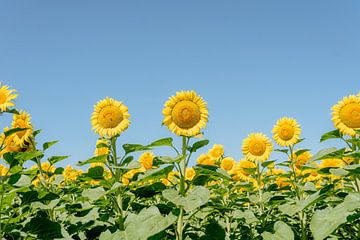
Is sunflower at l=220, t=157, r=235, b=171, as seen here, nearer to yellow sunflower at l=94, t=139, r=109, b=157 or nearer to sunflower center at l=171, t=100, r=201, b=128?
yellow sunflower at l=94, t=139, r=109, b=157

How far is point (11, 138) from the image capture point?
579cm

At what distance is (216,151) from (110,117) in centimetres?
557

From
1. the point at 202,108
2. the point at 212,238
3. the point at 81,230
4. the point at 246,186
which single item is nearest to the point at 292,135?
the point at 246,186

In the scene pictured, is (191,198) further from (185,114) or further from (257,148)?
(257,148)

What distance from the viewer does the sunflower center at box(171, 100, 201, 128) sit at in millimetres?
4715

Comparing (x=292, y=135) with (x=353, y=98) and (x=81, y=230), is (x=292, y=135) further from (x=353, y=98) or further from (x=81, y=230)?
(x=81, y=230)

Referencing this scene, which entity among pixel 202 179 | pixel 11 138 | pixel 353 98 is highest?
pixel 353 98

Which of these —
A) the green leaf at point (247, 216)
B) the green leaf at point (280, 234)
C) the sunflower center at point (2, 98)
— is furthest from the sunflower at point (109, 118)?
the green leaf at point (280, 234)

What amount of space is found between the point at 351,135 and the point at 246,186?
2.02m

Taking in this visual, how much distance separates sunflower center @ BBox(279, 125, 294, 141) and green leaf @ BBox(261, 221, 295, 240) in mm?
2774

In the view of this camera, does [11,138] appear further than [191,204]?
Yes

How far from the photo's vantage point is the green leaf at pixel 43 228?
438cm

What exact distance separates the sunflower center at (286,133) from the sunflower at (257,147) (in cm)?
36

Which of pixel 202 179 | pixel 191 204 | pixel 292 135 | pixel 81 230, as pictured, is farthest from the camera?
pixel 292 135
